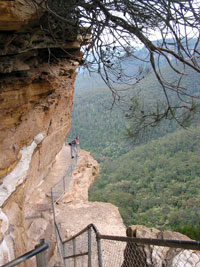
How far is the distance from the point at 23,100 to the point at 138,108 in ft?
6.74

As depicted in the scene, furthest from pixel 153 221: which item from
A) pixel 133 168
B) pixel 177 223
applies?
pixel 133 168

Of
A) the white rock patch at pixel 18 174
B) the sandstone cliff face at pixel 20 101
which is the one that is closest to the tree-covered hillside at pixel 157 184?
the white rock patch at pixel 18 174

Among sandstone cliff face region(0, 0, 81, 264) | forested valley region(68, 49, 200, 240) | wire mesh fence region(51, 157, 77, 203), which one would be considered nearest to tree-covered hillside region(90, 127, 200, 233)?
forested valley region(68, 49, 200, 240)

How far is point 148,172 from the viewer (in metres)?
31.6

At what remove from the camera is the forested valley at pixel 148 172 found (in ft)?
62.2

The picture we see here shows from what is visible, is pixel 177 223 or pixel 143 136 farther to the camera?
pixel 177 223

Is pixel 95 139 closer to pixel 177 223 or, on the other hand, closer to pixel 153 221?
pixel 153 221

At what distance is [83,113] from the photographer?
45.0 m

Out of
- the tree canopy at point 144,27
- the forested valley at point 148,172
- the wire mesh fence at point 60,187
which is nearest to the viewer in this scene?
the tree canopy at point 144,27

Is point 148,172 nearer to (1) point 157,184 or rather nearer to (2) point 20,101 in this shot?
(1) point 157,184

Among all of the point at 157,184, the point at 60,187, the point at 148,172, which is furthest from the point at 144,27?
the point at 148,172

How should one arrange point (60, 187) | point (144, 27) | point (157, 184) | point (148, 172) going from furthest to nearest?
point (148, 172) < point (157, 184) < point (60, 187) < point (144, 27)

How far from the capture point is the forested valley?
1895cm

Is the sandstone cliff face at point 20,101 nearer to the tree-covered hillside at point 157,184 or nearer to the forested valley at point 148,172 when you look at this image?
the forested valley at point 148,172
